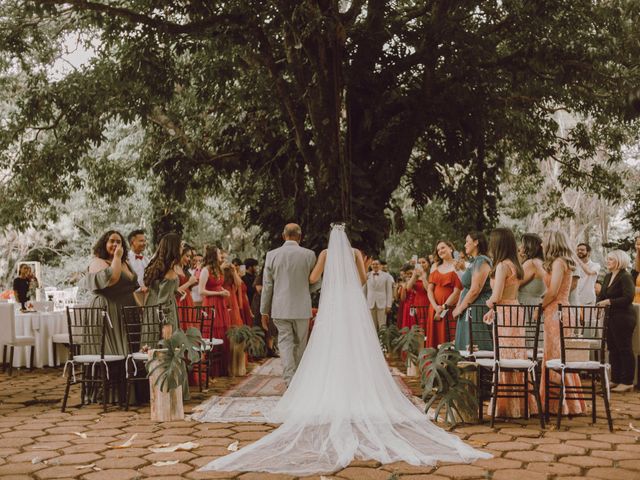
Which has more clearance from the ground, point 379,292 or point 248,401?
point 379,292

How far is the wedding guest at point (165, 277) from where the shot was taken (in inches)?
292

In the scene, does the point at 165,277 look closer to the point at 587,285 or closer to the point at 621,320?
the point at 621,320

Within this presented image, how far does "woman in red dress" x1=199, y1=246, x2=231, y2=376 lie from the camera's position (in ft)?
30.6

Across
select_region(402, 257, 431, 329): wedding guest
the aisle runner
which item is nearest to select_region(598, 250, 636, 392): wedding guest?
the aisle runner

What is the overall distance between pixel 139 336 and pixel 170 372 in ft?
3.93

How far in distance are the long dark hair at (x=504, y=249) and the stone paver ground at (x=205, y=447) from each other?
4.43 ft

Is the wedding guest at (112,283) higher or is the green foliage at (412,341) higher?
the wedding guest at (112,283)

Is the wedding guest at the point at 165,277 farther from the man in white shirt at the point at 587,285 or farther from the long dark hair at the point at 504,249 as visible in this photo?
the man in white shirt at the point at 587,285

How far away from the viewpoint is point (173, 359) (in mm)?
6660

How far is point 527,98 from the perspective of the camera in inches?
475

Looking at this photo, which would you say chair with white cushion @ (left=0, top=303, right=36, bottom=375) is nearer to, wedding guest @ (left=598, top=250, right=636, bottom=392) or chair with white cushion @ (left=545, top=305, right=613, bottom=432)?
chair with white cushion @ (left=545, top=305, right=613, bottom=432)

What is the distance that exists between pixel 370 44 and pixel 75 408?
701 cm

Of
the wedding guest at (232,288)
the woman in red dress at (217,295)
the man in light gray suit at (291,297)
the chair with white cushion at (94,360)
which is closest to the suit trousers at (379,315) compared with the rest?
the wedding guest at (232,288)

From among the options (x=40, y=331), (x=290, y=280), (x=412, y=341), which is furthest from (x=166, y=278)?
(x=40, y=331)
